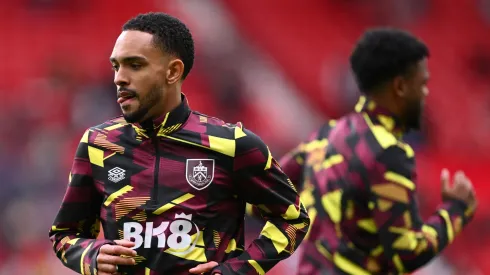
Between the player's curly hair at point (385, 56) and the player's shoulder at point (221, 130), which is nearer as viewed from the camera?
the player's shoulder at point (221, 130)

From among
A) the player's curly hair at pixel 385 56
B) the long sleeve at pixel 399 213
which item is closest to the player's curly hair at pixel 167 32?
the long sleeve at pixel 399 213

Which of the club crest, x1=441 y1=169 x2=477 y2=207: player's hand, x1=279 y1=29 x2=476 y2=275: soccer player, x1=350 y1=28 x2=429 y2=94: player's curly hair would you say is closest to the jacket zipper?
the club crest

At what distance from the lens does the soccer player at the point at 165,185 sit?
327 centimetres

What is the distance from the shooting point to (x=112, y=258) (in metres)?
3.19

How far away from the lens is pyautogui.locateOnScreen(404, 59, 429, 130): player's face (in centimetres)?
459

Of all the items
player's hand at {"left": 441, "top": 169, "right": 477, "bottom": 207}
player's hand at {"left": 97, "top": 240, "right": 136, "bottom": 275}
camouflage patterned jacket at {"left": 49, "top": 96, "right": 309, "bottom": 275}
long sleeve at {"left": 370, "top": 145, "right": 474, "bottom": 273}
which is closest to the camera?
player's hand at {"left": 97, "top": 240, "right": 136, "bottom": 275}

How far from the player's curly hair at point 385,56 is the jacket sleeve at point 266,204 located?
4.37ft

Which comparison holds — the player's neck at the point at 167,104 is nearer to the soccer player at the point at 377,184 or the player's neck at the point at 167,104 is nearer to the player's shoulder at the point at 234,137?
the player's shoulder at the point at 234,137

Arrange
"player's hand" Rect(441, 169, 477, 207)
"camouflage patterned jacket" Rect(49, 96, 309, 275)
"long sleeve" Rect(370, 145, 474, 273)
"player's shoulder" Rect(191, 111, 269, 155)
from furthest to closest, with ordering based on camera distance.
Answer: "player's hand" Rect(441, 169, 477, 207) → "long sleeve" Rect(370, 145, 474, 273) → "player's shoulder" Rect(191, 111, 269, 155) → "camouflage patterned jacket" Rect(49, 96, 309, 275)

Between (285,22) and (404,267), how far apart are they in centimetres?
884

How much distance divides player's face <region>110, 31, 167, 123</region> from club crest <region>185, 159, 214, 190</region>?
0.73ft

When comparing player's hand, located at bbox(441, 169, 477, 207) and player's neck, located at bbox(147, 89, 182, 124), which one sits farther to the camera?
player's hand, located at bbox(441, 169, 477, 207)

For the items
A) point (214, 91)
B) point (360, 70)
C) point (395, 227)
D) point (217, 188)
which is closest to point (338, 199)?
point (395, 227)

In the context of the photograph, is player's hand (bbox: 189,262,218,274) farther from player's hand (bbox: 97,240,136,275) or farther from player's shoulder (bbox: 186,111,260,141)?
player's shoulder (bbox: 186,111,260,141)
